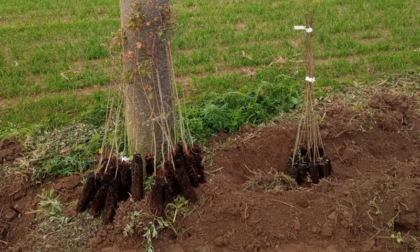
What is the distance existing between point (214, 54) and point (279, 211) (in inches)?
157

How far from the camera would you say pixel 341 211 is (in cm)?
415

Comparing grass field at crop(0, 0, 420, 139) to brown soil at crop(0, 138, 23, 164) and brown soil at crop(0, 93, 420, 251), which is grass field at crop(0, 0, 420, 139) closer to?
brown soil at crop(0, 138, 23, 164)

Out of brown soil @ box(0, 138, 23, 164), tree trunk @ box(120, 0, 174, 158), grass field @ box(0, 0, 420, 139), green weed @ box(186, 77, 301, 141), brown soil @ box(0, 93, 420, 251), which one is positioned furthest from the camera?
grass field @ box(0, 0, 420, 139)

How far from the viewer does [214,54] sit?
25.7ft

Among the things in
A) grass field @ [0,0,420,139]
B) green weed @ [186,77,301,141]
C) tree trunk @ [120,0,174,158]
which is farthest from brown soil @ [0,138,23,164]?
green weed @ [186,77,301,141]

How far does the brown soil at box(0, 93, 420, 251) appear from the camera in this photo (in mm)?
4062

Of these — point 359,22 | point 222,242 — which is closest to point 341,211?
point 222,242

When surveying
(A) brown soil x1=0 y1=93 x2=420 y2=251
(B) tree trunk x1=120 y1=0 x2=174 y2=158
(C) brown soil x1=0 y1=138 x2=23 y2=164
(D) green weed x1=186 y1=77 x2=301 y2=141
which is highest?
(B) tree trunk x1=120 y1=0 x2=174 y2=158

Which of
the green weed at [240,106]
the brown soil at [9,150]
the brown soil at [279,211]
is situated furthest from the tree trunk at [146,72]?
the brown soil at [9,150]

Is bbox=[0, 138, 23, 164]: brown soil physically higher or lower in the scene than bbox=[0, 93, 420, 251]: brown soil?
higher

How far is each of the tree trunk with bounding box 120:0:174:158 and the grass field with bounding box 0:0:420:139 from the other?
91 centimetres

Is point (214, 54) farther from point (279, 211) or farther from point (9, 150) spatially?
point (279, 211)

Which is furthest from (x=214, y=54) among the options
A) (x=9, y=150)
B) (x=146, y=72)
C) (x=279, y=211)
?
(x=279, y=211)

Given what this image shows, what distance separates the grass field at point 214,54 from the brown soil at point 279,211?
1.04 m
